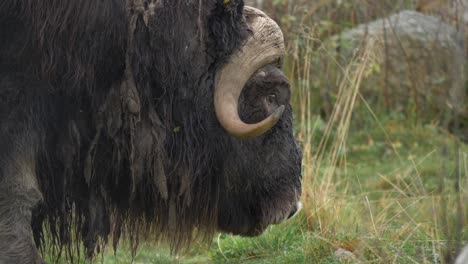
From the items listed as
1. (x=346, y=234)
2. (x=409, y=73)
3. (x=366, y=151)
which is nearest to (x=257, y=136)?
(x=346, y=234)

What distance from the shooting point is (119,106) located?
3.40 m

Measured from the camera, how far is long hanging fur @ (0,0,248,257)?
327 centimetres

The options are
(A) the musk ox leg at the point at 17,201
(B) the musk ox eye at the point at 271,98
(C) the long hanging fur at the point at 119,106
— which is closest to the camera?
(A) the musk ox leg at the point at 17,201

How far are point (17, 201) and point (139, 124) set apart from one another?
0.52 m

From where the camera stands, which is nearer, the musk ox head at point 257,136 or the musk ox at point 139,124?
the musk ox at point 139,124

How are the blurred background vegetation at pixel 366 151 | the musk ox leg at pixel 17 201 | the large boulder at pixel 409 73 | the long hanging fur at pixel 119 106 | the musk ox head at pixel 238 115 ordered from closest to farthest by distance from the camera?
the musk ox leg at pixel 17 201 < the long hanging fur at pixel 119 106 < the musk ox head at pixel 238 115 < the blurred background vegetation at pixel 366 151 < the large boulder at pixel 409 73

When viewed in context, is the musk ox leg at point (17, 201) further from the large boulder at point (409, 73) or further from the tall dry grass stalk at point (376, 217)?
the large boulder at point (409, 73)

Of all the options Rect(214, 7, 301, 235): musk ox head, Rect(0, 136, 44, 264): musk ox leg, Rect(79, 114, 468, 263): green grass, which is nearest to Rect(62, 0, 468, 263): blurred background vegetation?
Rect(79, 114, 468, 263): green grass

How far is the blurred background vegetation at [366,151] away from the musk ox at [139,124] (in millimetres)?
429

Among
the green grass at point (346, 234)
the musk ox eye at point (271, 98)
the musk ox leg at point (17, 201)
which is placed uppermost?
the musk ox eye at point (271, 98)

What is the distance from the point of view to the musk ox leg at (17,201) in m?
3.16

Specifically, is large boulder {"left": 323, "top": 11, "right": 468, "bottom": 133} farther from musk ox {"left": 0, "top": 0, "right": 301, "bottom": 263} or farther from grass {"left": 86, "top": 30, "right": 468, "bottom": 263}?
musk ox {"left": 0, "top": 0, "right": 301, "bottom": 263}

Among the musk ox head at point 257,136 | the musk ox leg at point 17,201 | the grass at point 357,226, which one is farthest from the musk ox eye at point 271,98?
the musk ox leg at point 17,201

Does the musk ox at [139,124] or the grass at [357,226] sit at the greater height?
the musk ox at [139,124]
